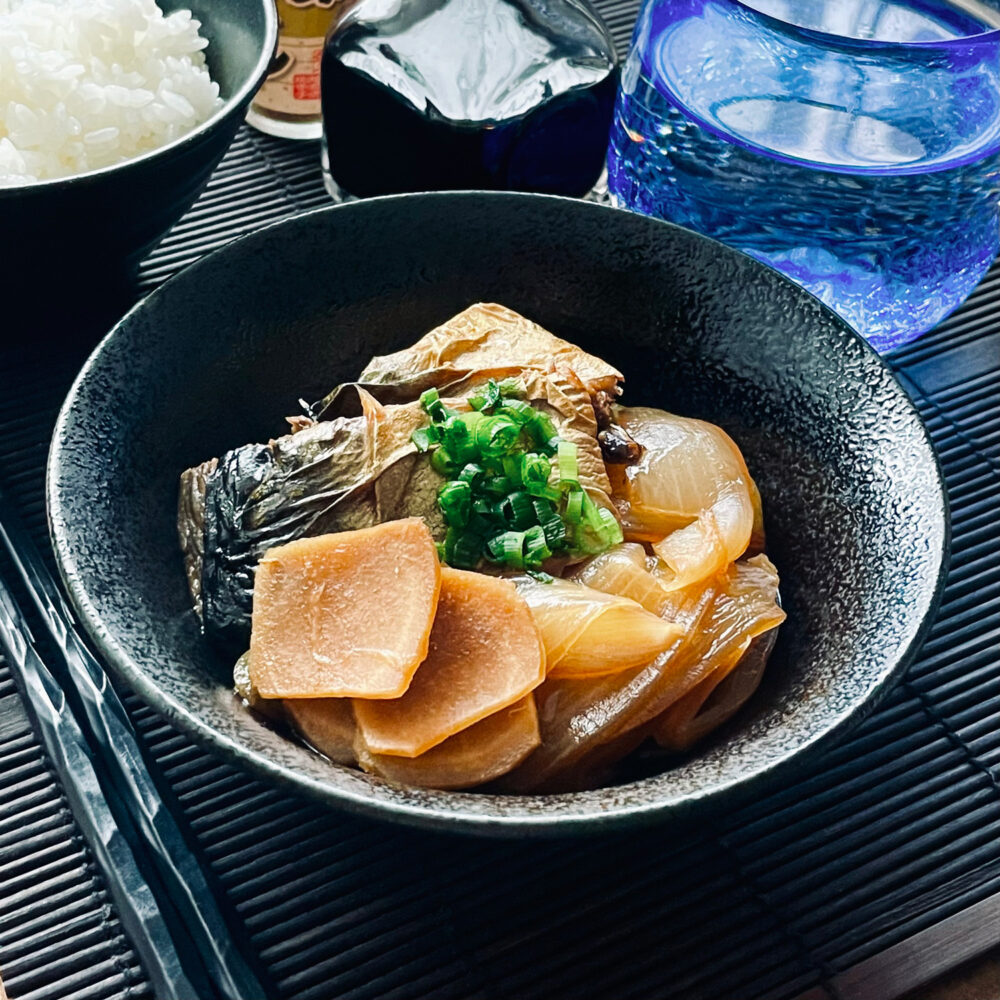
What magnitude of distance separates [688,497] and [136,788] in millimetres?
932

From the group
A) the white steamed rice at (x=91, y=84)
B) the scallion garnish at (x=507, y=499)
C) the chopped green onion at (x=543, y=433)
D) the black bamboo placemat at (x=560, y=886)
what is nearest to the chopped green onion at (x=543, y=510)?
the scallion garnish at (x=507, y=499)

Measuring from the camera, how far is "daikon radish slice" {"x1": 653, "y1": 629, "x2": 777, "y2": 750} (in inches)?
61.1

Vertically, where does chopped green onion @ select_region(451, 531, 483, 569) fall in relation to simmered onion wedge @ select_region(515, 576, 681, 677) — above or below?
below

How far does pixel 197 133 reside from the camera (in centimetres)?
191

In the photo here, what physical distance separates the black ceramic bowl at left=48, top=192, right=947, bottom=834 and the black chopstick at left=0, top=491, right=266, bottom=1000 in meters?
0.19

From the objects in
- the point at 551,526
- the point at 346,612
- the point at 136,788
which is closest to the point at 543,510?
the point at 551,526

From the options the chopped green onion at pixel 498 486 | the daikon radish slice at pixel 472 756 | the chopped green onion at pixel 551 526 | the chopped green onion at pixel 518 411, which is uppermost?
the chopped green onion at pixel 518 411

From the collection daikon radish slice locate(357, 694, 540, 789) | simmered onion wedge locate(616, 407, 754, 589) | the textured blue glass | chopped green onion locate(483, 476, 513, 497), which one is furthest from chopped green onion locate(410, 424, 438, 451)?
the textured blue glass

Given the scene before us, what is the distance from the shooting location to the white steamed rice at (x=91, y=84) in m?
2.08

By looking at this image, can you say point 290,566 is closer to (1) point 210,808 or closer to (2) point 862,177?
(1) point 210,808

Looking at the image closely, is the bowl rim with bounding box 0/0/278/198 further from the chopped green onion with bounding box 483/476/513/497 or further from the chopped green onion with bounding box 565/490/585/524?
the chopped green onion with bounding box 565/490/585/524

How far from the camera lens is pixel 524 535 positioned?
1609mm

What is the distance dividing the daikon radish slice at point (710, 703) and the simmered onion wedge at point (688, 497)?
0.47ft

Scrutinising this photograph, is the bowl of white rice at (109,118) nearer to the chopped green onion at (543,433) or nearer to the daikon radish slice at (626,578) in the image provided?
the chopped green onion at (543,433)
